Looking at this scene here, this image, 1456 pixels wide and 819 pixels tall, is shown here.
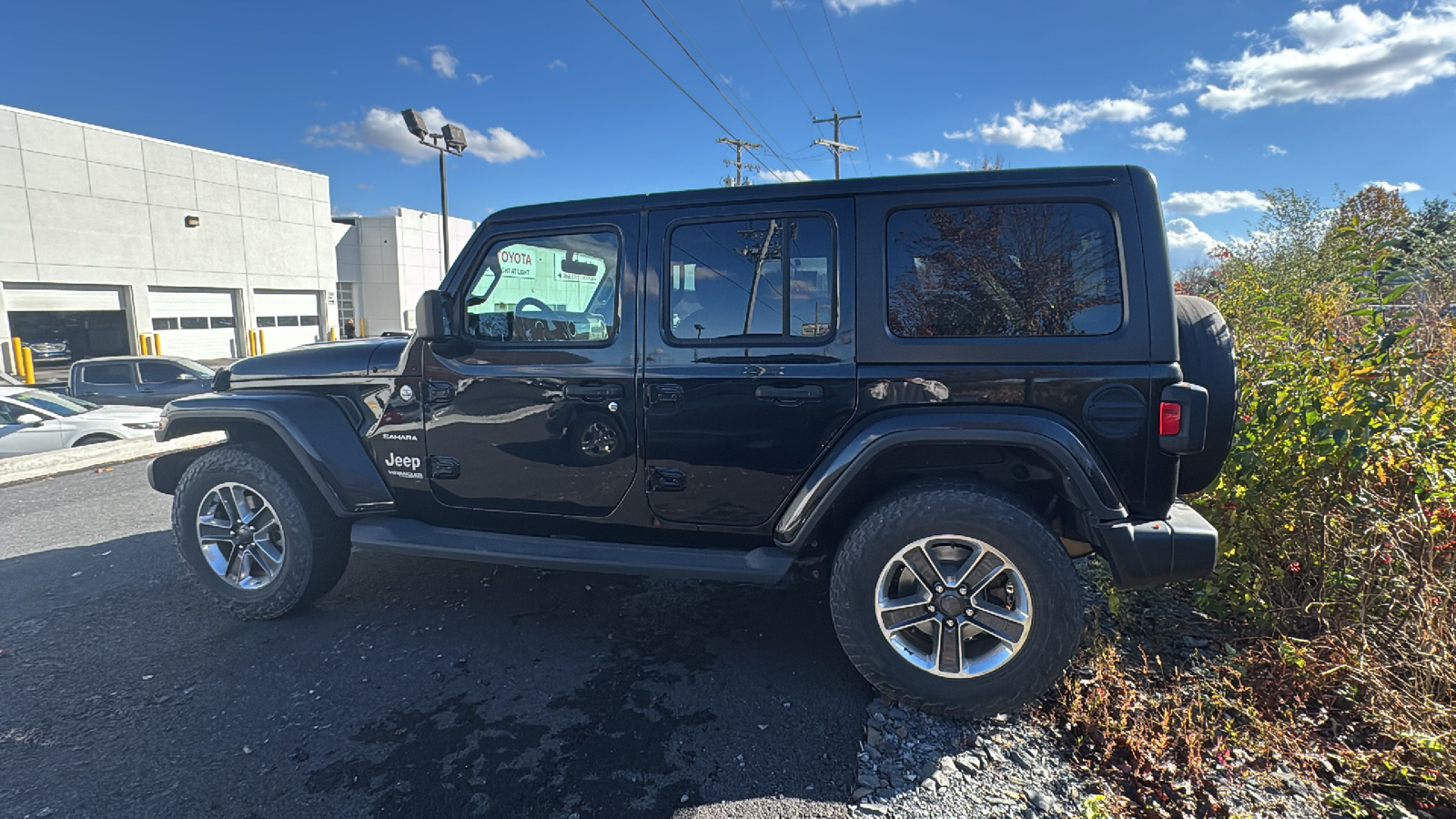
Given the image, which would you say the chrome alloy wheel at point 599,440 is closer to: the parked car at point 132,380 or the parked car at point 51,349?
the parked car at point 132,380

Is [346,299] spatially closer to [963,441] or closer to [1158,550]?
[963,441]

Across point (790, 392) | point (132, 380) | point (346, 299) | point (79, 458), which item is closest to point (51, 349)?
point (132, 380)

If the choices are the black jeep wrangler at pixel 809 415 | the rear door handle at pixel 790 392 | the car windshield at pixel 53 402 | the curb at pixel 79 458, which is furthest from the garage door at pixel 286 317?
the rear door handle at pixel 790 392

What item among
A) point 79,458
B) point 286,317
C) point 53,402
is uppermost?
point 286,317

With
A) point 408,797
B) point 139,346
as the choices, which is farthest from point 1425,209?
point 139,346

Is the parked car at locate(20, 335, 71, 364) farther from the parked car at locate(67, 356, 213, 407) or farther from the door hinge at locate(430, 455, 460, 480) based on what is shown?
the door hinge at locate(430, 455, 460, 480)

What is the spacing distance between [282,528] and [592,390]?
1.86 meters

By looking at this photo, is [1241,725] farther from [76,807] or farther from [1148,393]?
[76,807]

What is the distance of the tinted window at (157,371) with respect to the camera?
39.3 feet

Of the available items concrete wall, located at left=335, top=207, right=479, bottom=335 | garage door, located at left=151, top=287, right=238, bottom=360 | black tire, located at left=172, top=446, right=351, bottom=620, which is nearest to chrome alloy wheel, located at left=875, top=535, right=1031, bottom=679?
black tire, located at left=172, top=446, right=351, bottom=620

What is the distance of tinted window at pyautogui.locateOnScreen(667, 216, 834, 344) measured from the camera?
2.88 m

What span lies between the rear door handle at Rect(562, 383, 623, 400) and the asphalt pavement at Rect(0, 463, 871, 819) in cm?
122

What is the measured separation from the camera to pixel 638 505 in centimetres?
315

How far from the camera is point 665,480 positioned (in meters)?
3.07
